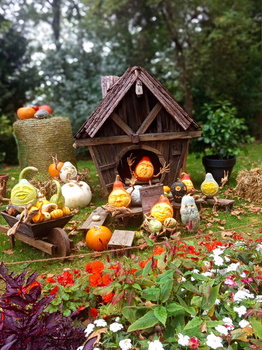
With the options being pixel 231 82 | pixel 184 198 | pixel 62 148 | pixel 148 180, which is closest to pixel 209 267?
pixel 184 198

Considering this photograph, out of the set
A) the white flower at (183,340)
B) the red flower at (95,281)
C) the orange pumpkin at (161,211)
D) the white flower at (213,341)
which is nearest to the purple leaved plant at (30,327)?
the red flower at (95,281)

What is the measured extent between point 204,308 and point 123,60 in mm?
11351

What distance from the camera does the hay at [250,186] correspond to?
5699mm

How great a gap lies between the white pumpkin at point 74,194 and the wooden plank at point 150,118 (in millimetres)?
1324

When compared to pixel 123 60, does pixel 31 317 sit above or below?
below

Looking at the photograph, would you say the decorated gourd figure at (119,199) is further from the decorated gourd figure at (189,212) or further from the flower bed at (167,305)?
the flower bed at (167,305)

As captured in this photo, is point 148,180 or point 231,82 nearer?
point 148,180

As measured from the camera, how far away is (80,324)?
2.09m

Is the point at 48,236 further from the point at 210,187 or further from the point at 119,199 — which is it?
the point at 210,187

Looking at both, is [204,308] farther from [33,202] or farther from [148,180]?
[148,180]

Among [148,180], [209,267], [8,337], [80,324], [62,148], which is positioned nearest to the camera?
[8,337]

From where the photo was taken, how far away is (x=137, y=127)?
594 centimetres

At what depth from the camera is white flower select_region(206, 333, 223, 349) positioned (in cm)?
164

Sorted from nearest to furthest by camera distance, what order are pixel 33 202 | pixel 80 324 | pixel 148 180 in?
1. pixel 80 324
2. pixel 33 202
3. pixel 148 180
